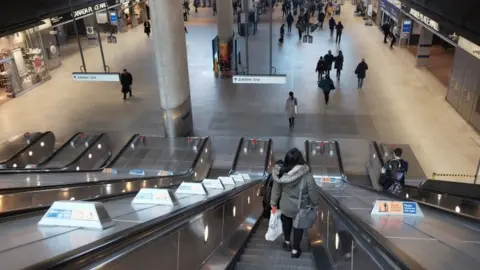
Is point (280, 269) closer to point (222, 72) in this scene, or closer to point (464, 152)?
point (464, 152)

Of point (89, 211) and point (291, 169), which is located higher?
point (89, 211)

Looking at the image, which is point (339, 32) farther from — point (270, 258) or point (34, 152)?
point (270, 258)

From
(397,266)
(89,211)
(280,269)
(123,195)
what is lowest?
(280,269)

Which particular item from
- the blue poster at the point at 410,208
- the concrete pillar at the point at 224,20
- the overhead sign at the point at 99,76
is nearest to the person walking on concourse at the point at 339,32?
the concrete pillar at the point at 224,20

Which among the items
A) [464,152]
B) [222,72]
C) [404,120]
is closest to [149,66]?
[222,72]

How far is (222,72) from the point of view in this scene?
1988 cm

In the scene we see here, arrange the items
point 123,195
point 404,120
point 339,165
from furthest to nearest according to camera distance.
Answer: point 404,120 < point 339,165 < point 123,195

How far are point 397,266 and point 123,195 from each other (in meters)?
3.05

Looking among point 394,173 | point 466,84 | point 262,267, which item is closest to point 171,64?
point 394,173

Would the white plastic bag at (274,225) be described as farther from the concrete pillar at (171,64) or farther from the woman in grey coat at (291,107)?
the concrete pillar at (171,64)

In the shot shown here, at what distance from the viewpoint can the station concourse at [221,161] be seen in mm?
2539

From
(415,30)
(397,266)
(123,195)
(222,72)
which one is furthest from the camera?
(415,30)

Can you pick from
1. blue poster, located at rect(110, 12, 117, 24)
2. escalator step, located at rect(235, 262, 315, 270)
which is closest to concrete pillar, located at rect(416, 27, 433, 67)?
escalator step, located at rect(235, 262, 315, 270)

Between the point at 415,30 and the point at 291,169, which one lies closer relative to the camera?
the point at 291,169
